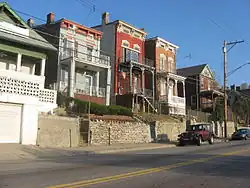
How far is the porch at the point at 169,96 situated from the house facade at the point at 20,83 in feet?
53.6

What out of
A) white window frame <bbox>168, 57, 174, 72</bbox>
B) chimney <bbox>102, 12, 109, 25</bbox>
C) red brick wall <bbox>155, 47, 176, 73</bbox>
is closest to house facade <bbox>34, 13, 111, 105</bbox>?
chimney <bbox>102, 12, 109, 25</bbox>

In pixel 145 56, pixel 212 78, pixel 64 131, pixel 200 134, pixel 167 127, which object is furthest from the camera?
pixel 212 78

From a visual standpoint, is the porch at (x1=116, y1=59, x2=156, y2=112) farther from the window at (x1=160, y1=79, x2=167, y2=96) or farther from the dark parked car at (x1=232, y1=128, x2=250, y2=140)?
the dark parked car at (x1=232, y1=128, x2=250, y2=140)

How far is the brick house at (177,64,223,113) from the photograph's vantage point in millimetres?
50969

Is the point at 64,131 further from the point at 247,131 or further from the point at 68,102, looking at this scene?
the point at 247,131

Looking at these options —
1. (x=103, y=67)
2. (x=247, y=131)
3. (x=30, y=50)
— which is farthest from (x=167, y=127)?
(x=30, y=50)

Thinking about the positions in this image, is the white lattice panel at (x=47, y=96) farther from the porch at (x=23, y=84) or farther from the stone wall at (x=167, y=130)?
the stone wall at (x=167, y=130)

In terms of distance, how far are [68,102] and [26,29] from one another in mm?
6680

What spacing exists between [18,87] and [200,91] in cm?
3560

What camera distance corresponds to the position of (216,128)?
44.8 metres

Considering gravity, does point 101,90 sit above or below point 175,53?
below

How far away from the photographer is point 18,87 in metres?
20.6

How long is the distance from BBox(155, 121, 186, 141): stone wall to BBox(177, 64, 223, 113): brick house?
1657 centimetres

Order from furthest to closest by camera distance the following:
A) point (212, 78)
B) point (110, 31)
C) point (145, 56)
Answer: point (212, 78) < point (145, 56) < point (110, 31)
